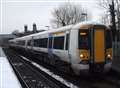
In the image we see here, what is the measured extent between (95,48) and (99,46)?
0.90 ft

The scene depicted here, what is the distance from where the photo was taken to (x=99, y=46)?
16.6m

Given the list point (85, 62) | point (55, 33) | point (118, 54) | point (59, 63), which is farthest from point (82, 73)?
point (118, 54)

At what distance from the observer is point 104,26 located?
56.0 feet

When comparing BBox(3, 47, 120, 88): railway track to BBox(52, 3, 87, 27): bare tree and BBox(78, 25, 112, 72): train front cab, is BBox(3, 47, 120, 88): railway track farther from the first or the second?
BBox(52, 3, 87, 27): bare tree

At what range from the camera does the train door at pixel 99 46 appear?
16.5 meters

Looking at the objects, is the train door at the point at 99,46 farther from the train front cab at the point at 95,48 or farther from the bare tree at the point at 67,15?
the bare tree at the point at 67,15

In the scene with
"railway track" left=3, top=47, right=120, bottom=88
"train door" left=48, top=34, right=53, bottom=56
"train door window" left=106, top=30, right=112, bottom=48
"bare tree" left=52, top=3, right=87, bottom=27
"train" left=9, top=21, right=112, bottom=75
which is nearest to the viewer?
"railway track" left=3, top=47, right=120, bottom=88

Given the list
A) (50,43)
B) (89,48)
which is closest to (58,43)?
(50,43)

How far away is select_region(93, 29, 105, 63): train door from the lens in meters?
16.5

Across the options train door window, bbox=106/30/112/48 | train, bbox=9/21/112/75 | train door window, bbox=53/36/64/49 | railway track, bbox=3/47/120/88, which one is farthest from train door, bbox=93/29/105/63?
train door window, bbox=53/36/64/49

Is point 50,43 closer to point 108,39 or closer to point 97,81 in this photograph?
point 108,39

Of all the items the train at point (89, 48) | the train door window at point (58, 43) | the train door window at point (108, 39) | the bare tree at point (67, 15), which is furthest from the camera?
the bare tree at point (67, 15)

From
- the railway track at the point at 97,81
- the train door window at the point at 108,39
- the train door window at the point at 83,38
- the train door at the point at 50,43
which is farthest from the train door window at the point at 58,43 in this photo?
the train door window at the point at 108,39

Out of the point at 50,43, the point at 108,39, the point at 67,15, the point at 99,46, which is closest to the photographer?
the point at 99,46
